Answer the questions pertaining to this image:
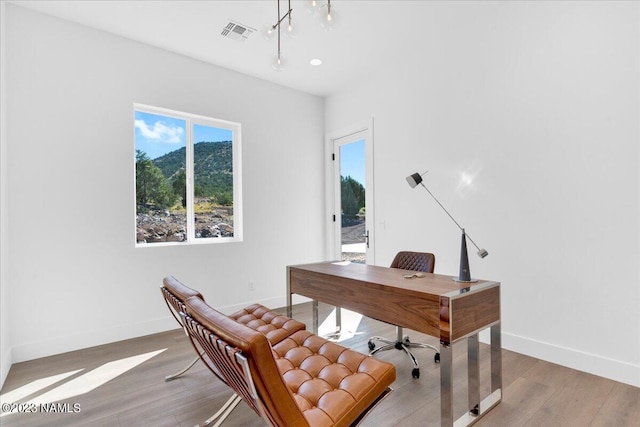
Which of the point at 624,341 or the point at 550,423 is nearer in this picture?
the point at 550,423

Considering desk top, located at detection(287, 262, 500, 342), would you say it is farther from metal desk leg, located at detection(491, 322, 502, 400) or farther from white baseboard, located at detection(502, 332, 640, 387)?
white baseboard, located at detection(502, 332, 640, 387)

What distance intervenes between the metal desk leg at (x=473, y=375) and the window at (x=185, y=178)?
295 centimetres

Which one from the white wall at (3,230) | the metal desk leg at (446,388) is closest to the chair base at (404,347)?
the metal desk leg at (446,388)

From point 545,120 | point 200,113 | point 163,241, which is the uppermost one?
point 200,113

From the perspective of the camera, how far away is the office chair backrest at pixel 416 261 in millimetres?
2698

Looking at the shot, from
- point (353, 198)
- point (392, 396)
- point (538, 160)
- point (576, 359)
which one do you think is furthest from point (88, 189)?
point (576, 359)

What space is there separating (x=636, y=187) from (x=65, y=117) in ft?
15.1

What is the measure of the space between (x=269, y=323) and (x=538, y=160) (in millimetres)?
2512

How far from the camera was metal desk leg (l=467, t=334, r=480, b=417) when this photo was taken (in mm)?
1863

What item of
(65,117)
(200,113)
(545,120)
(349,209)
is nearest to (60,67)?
(65,117)

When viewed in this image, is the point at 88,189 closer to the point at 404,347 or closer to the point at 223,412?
the point at 223,412

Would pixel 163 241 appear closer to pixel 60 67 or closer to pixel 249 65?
pixel 60 67

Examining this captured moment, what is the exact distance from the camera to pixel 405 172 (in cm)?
376

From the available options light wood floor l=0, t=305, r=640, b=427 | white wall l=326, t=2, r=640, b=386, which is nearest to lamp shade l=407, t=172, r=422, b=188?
white wall l=326, t=2, r=640, b=386
